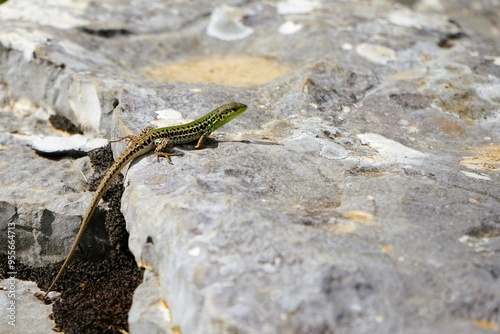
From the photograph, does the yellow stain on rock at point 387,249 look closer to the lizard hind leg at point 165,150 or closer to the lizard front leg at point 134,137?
the lizard hind leg at point 165,150

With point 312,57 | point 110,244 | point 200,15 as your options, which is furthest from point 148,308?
point 200,15

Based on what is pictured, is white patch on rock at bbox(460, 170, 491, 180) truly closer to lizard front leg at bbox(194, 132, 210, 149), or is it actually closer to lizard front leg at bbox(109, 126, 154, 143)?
lizard front leg at bbox(194, 132, 210, 149)

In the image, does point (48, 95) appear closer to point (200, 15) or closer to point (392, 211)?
point (200, 15)

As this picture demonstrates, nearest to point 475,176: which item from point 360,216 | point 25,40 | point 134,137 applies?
point 360,216

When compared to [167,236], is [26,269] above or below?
below

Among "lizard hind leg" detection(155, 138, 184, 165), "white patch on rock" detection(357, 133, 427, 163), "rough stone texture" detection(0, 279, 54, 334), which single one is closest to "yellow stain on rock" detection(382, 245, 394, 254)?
"white patch on rock" detection(357, 133, 427, 163)

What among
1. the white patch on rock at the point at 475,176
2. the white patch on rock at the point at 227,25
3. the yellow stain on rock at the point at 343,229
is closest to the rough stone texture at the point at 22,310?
the yellow stain on rock at the point at 343,229
